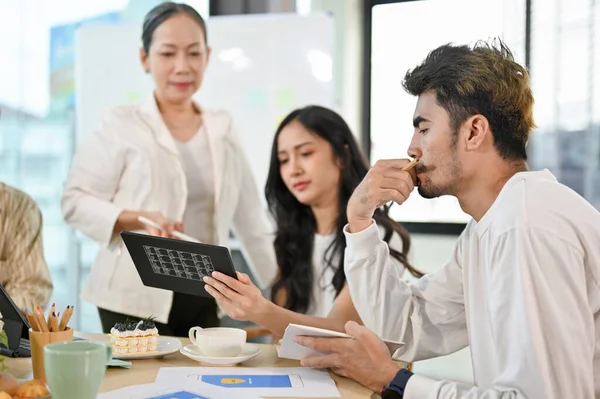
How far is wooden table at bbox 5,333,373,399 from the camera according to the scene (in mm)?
1344

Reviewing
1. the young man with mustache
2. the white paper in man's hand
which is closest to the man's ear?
the young man with mustache

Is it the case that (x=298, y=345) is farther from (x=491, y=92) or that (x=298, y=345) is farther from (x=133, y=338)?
(x=491, y=92)

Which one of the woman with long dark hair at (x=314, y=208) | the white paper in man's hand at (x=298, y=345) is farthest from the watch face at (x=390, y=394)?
the woman with long dark hair at (x=314, y=208)

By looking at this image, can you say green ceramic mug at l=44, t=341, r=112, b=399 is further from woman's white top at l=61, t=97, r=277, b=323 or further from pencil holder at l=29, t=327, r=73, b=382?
woman's white top at l=61, t=97, r=277, b=323

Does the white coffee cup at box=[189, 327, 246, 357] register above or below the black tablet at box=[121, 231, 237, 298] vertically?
below

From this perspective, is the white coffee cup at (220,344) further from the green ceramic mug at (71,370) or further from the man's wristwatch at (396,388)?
the green ceramic mug at (71,370)

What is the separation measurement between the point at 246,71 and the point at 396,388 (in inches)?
109

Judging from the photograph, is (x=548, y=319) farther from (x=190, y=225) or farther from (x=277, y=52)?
(x=277, y=52)

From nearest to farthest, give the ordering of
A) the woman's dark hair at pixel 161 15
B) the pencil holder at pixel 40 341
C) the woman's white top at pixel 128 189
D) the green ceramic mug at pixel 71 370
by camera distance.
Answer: the green ceramic mug at pixel 71 370 → the pencil holder at pixel 40 341 → the woman's white top at pixel 128 189 → the woman's dark hair at pixel 161 15

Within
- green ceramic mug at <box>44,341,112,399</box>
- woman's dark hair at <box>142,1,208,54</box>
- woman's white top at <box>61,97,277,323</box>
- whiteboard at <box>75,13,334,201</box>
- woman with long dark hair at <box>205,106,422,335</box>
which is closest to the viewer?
green ceramic mug at <box>44,341,112,399</box>

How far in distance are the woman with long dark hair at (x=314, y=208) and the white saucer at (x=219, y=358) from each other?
2.13 ft

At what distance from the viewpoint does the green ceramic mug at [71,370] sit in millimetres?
1010

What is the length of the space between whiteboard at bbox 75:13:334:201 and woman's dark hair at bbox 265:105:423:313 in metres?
1.35

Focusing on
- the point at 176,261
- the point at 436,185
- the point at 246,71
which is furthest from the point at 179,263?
the point at 246,71
